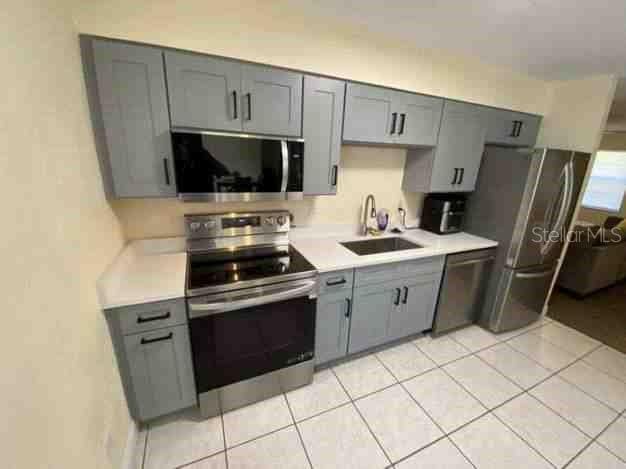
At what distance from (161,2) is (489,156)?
2.71 m

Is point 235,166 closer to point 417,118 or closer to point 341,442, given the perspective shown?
point 417,118

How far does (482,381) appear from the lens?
200cm

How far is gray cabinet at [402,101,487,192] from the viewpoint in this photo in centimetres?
221

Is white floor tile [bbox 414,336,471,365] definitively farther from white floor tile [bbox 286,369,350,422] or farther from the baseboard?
the baseboard

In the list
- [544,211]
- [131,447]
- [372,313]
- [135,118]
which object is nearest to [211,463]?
[131,447]

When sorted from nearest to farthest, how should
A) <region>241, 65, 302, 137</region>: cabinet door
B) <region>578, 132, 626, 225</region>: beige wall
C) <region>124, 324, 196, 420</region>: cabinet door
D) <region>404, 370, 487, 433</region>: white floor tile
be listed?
<region>124, 324, 196, 420</region>: cabinet door < <region>241, 65, 302, 137</region>: cabinet door < <region>404, 370, 487, 433</region>: white floor tile < <region>578, 132, 626, 225</region>: beige wall

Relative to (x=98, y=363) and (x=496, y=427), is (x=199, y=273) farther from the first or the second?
(x=496, y=427)

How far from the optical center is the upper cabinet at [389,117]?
1.84 meters

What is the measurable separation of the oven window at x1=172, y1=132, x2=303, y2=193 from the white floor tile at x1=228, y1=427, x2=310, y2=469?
59.6 inches

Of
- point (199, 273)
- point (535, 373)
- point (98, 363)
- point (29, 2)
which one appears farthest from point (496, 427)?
point (29, 2)

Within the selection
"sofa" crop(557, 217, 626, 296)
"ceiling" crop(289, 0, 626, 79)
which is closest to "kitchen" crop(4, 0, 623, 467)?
"ceiling" crop(289, 0, 626, 79)

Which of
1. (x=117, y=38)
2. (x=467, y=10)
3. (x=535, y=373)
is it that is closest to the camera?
(x=117, y=38)

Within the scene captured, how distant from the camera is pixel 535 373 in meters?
2.11

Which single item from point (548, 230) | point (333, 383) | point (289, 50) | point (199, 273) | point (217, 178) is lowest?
point (333, 383)
